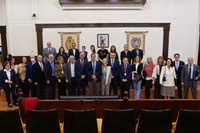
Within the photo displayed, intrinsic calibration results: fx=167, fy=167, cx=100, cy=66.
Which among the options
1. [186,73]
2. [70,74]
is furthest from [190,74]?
[70,74]

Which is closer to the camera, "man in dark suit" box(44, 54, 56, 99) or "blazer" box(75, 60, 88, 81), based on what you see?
"man in dark suit" box(44, 54, 56, 99)

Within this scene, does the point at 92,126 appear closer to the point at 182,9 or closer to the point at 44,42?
the point at 44,42

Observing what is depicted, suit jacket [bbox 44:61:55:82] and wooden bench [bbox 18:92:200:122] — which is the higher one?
suit jacket [bbox 44:61:55:82]

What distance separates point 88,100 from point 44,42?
6076 millimetres

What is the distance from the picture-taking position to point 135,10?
26.8ft

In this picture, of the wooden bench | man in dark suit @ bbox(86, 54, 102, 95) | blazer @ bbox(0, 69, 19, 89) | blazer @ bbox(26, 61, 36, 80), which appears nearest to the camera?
the wooden bench

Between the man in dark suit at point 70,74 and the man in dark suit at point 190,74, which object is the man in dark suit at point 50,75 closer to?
the man in dark suit at point 70,74

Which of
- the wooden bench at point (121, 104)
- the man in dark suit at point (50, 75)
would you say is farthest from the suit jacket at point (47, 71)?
the wooden bench at point (121, 104)

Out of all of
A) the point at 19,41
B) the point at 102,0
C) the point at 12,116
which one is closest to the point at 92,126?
the point at 12,116

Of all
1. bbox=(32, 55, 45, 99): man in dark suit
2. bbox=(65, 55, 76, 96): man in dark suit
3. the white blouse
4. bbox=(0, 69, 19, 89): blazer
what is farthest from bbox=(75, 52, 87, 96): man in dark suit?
the white blouse

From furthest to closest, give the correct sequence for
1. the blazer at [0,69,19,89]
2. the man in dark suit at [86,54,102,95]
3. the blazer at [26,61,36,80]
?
the blazer at [26,61,36,80] < the man in dark suit at [86,54,102,95] < the blazer at [0,69,19,89]

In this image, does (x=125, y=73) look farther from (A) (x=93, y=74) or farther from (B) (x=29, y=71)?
(B) (x=29, y=71)

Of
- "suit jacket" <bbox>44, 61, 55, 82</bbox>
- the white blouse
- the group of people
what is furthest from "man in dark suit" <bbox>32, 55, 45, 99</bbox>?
the white blouse

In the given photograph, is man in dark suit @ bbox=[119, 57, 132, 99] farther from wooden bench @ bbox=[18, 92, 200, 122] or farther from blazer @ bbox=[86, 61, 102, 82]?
wooden bench @ bbox=[18, 92, 200, 122]
